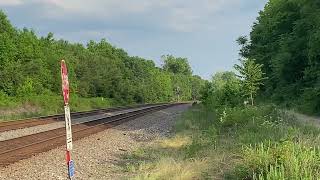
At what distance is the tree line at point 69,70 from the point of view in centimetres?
6338

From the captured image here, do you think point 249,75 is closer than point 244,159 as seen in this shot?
No

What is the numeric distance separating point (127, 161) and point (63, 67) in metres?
7.99

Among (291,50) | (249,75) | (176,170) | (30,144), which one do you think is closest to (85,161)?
(30,144)

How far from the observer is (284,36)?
48438 mm

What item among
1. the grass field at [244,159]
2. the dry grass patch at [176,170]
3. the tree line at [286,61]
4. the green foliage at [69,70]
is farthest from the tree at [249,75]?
the green foliage at [69,70]

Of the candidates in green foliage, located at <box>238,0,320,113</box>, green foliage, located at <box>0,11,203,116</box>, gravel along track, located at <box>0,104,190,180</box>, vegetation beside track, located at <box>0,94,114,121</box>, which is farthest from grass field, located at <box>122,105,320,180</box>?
green foliage, located at <box>0,11,203,116</box>

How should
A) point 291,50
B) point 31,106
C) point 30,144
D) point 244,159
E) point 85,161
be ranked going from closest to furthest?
point 244,159, point 85,161, point 30,144, point 291,50, point 31,106

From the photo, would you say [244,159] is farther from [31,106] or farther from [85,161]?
[31,106]

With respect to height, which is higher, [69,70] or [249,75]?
[69,70]

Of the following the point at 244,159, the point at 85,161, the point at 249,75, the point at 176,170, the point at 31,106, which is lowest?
the point at 85,161

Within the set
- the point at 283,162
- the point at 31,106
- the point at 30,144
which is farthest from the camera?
the point at 31,106

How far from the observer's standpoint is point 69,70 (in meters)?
80.9

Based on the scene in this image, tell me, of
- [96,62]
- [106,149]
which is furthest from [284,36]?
[96,62]

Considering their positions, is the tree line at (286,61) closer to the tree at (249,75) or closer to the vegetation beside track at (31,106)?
the tree at (249,75)
